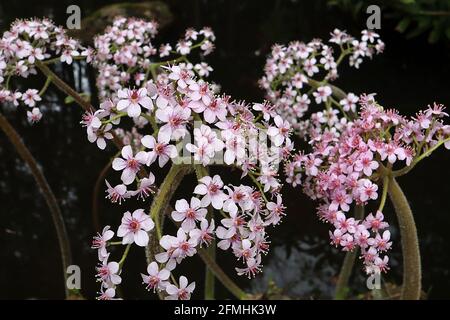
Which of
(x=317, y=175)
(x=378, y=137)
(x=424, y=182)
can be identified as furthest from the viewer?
(x=424, y=182)

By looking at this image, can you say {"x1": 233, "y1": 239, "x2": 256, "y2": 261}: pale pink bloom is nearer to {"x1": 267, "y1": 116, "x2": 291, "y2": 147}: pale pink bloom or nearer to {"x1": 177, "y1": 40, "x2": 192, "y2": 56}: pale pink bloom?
{"x1": 267, "y1": 116, "x2": 291, "y2": 147}: pale pink bloom

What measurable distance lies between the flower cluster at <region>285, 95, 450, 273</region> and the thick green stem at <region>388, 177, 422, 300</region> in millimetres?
96

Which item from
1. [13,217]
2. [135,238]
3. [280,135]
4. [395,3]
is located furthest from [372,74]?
[135,238]

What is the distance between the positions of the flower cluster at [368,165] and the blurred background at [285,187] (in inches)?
62.7

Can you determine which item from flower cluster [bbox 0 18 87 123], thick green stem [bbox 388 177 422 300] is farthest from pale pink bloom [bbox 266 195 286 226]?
flower cluster [bbox 0 18 87 123]

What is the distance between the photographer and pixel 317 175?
2.05 metres

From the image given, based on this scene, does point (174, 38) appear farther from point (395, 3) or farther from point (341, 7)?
point (395, 3)

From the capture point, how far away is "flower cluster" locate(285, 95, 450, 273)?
183 centimetres

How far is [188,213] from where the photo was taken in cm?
148

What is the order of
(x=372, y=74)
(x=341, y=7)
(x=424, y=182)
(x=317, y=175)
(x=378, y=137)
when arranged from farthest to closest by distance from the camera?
(x=341, y=7) → (x=372, y=74) → (x=424, y=182) → (x=317, y=175) → (x=378, y=137)

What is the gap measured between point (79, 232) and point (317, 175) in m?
2.87

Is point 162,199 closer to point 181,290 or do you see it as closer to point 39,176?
point 181,290

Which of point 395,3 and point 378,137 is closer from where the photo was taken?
point 378,137

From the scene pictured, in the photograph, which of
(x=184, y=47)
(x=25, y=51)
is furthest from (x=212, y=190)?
(x=184, y=47)
